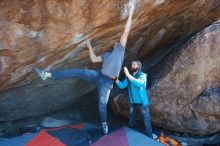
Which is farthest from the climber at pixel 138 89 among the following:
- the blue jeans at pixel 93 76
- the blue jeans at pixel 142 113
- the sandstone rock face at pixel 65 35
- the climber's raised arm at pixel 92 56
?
the sandstone rock face at pixel 65 35

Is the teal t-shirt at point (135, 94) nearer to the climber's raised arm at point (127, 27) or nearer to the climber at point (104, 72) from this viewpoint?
the climber at point (104, 72)

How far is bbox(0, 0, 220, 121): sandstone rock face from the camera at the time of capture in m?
6.89

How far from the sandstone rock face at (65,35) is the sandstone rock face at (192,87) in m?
0.74

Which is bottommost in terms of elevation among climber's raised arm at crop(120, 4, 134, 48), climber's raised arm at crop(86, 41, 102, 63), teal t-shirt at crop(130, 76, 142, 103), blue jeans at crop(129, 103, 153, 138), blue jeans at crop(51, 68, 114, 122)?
blue jeans at crop(129, 103, 153, 138)

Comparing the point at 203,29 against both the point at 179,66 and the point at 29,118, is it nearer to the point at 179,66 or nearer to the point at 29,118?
the point at 179,66

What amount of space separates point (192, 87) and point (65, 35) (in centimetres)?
320

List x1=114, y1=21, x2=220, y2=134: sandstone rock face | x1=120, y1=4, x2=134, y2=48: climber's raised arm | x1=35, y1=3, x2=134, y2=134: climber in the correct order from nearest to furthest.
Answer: x1=120, y1=4, x2=134, y2=48: climber's raised arm < x1=35, y1=3, x2=134, y2=134: climber < x1=114, y1=21, x2=220, y2=134: sandstone rock face

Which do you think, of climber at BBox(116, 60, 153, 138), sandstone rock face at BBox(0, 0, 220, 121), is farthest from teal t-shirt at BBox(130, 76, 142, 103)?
sandstone rock face at BBox(0, 0, 220, 121)

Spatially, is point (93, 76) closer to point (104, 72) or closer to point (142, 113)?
point (104, 72)

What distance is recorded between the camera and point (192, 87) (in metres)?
8.59

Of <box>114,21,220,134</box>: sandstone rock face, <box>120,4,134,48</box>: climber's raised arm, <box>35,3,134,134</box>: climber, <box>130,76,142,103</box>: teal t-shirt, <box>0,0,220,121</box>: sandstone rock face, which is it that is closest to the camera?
<box>0,0,220,121</box>: sandstone rock face

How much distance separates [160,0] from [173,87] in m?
2.05

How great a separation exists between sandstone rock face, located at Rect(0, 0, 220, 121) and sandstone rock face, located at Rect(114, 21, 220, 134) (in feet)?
2.42

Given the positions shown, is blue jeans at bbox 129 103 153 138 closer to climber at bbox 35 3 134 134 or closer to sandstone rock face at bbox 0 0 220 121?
climber at bbox 35 3 134 134
